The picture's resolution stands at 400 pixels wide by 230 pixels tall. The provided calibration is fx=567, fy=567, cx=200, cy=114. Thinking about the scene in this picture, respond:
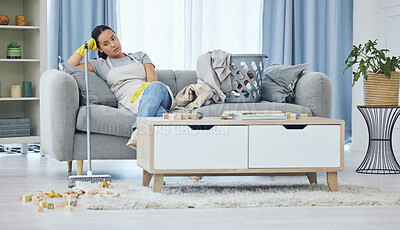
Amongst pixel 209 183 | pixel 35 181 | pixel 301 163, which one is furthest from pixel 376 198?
pixel 35 181

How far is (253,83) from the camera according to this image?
3.90 m

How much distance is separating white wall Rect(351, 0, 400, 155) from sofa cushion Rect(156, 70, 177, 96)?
184 centimetres

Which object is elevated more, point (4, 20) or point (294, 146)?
point (4, 20)

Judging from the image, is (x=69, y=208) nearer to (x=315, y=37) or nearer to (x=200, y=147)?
(x=200, y=147)

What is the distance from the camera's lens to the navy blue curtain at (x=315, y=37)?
5410 millimetres

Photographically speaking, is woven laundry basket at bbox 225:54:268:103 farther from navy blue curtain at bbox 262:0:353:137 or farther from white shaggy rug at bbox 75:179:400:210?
navy blue curtain at bbox 262:0:353:137

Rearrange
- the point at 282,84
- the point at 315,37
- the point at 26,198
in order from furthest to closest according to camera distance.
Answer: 1. the point at 315,37
2. the point at 282,84
3. the point at 26,198

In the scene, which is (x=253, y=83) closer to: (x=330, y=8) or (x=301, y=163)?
(x=301, y=163)

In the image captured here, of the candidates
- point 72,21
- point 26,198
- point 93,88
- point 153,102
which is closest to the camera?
point 26,198

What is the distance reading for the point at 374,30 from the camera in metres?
4.91

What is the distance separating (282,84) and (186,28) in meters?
1.59

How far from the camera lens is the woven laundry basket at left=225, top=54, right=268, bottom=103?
3.87m

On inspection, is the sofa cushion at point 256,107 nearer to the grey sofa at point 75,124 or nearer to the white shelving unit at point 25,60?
the grey sofa at point 75,124

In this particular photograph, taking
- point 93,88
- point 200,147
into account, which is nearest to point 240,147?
point 200,147
